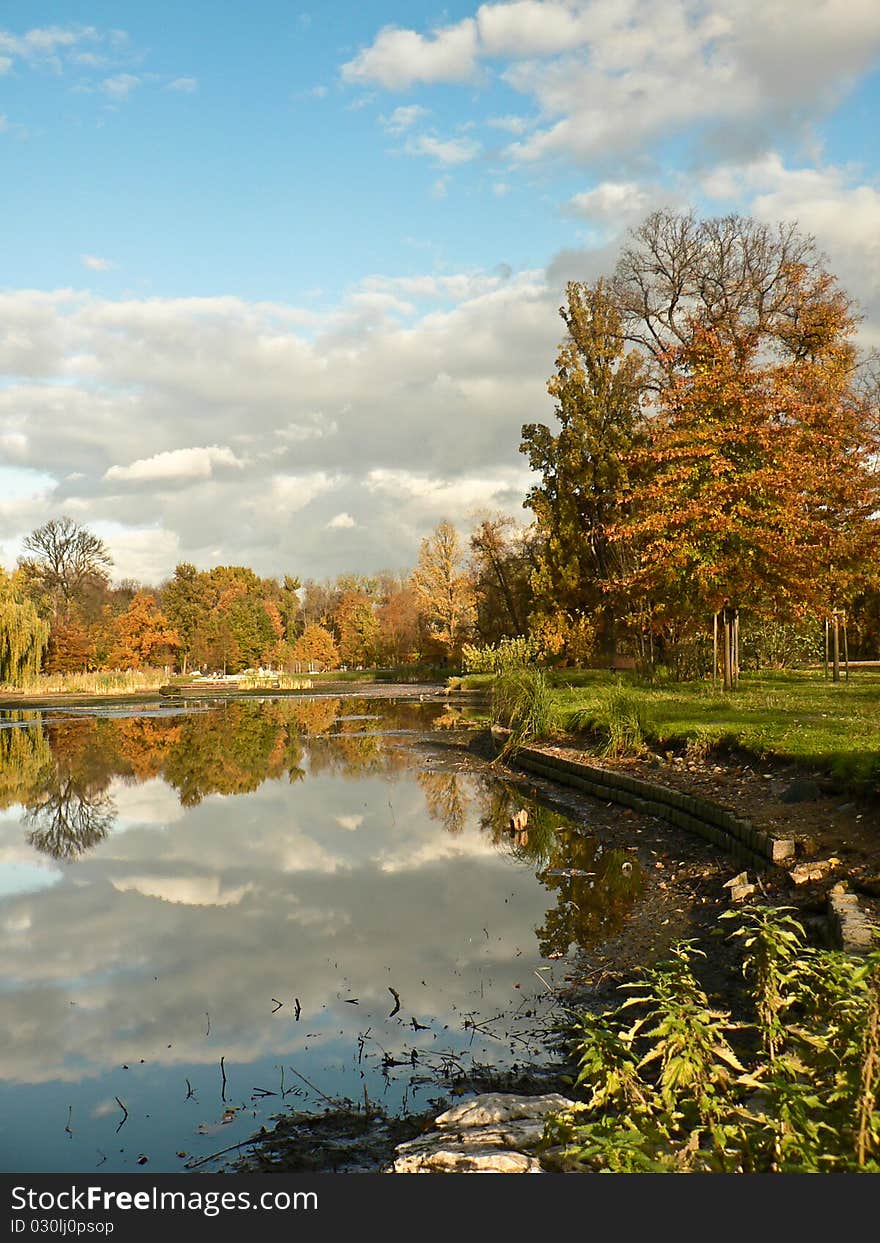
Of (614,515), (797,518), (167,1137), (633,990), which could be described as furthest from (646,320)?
(167,1137)

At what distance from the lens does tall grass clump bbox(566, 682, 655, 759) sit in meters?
12.2

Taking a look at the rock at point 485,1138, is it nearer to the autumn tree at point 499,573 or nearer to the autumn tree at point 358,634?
the autumn tree at point 499,573

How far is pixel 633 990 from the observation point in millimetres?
5051

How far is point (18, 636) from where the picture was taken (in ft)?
116

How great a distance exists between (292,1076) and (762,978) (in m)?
2.14

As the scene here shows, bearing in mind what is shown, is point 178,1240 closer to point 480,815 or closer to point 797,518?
point 480,815

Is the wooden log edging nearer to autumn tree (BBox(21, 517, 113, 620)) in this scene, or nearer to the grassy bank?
the grassy bank

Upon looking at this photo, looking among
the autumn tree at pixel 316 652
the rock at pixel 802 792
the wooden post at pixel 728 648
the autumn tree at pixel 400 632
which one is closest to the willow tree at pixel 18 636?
the autumn tree at pixel 400 632

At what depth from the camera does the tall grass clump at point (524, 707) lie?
1558 cm

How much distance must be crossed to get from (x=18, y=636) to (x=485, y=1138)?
119 ft

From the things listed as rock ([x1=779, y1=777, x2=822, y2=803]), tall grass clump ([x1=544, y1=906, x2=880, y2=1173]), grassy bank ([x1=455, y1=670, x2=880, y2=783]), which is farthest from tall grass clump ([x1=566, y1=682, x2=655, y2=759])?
tall grass clump ([x1=544, y1=906, x2=880, y2=1173])

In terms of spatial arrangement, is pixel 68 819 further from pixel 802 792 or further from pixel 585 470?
pixel 585 470

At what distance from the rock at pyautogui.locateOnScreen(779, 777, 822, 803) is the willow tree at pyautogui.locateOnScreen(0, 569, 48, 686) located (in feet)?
109

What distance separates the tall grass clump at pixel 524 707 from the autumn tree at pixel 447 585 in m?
24.9
